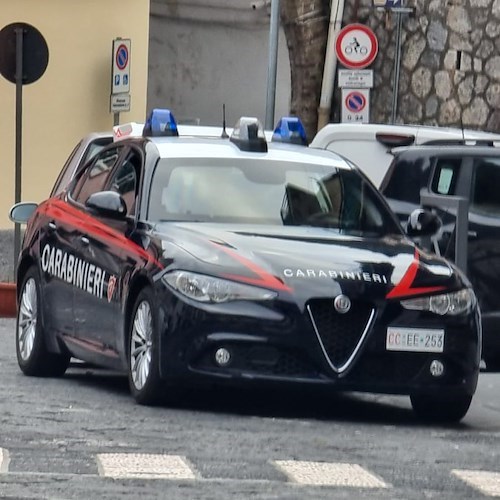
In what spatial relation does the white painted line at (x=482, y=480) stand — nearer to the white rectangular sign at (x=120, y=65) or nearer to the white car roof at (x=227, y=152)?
the white car roof at (x=227, y=152)

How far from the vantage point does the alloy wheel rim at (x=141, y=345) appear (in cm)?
1025

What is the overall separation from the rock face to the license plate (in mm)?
14779

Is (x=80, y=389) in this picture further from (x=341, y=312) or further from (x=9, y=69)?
(x=9, y=69)

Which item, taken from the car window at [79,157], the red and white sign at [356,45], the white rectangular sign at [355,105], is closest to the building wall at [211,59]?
the white rectangular sign at [355,105]

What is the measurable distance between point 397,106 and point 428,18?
132 centimetres

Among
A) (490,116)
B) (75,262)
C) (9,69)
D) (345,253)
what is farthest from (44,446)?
(490,116)

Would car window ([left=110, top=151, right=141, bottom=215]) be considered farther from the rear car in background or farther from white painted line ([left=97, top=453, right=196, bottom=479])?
white painted line ([left=97, top=453, right=196, bottom=479])

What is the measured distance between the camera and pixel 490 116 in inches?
982

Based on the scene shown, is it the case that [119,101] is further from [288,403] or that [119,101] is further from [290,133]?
[288,403]

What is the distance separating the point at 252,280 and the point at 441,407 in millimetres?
1374

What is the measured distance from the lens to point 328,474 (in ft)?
26.4

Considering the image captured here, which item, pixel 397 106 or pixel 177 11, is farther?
pixel 177 11

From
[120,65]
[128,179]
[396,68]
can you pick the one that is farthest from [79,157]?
[120,65]

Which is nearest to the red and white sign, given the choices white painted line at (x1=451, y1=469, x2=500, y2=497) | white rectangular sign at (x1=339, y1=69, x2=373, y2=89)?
white rectangular sign at (x1=339, y1=69, x2=373, y2=89)
